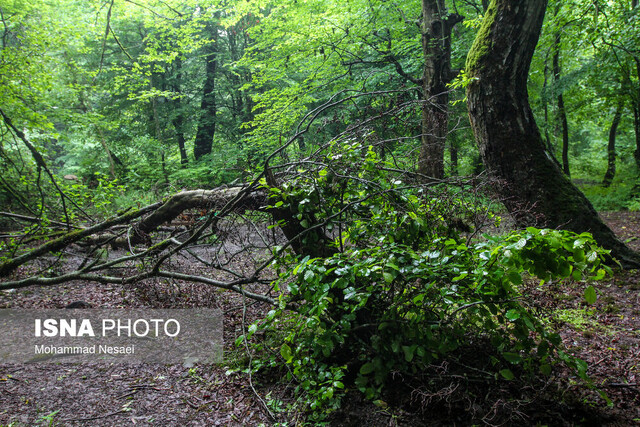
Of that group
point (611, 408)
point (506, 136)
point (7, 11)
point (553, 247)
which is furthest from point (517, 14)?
point (7, 11)

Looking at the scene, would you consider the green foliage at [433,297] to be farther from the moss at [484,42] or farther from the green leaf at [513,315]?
the moss at [484,42]

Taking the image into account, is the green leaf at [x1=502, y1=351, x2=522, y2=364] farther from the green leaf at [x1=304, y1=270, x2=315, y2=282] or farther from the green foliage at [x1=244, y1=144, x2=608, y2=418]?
the green leaf at [x1=304, y1=270, x2=315, y2=282]

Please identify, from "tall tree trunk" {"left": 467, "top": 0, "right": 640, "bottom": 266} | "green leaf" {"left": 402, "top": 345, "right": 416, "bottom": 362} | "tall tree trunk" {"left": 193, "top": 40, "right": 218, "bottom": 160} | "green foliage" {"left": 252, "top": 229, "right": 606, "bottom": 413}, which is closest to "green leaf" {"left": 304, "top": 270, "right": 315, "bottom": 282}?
"green foliage" {"left": 252, "top": 229, "right": 606, "bottom": 413}

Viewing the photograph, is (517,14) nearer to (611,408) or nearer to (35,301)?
(611,408)

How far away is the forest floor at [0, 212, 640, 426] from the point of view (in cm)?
224

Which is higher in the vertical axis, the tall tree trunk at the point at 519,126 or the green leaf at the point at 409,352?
the tall tree trunk at the point at 519,126

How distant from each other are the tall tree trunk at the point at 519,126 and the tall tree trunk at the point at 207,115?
14587mm

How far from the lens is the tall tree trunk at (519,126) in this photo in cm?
407

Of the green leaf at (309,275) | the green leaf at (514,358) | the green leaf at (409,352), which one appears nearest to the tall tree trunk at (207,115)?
the green leaf at (309,275)

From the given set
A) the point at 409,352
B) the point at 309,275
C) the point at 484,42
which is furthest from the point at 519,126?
the point at 309,275

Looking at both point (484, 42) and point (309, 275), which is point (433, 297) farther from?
point (484, 42)

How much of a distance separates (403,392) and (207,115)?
16.7 metres

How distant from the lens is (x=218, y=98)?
59.5 ft

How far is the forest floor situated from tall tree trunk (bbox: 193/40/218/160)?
14536 millimetres
